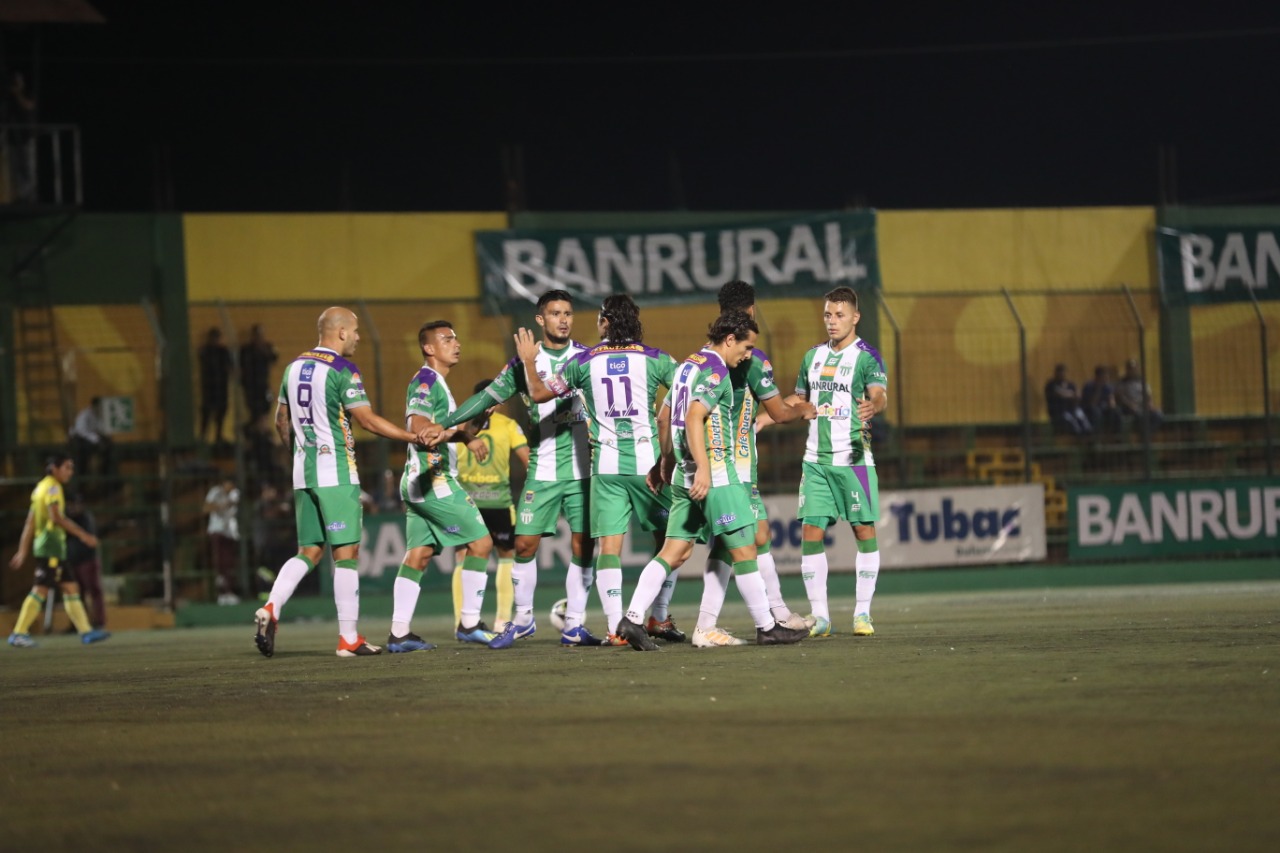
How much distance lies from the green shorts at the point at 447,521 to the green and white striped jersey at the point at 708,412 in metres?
1.86

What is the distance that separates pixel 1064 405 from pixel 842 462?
13.7 metres

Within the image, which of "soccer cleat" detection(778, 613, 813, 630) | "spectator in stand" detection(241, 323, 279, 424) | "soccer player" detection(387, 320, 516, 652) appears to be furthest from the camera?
"spectator in stand" detection(241, 323, 279, 424)

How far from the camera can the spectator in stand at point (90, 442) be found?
23.0 meters

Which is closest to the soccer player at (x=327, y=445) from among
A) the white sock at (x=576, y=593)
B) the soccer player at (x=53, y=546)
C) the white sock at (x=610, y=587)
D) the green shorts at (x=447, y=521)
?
the green shorts at (x=447, y=521)

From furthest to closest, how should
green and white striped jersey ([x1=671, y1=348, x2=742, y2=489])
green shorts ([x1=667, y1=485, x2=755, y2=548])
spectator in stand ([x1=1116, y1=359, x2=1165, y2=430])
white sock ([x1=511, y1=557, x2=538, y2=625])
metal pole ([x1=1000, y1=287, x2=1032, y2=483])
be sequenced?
spectator in stand ([x1=1116, y1=359, x2=1165, y2=430]) → metal pole ([x1=1000, y1=287, x2=1032, y2=483]) → white sock ([x1=511, y1=557, x2=538, y2=625]) → green shorts ([x1=667, y1=485, x2=755, y2=548]) → green and white striped jersey ([x1=671, y1=348, x2=742, y2=489])

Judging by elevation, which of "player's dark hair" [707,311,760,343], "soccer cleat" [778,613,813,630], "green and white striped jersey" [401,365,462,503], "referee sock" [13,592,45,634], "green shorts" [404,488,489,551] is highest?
"player's dark hair" [707,311,760,343]

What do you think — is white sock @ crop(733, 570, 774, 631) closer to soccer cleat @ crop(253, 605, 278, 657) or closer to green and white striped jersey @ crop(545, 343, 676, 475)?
green and white striped jersey @ crop(545, 343, 676, 475)

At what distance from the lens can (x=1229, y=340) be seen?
26406 mm

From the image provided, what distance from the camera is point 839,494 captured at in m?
11.3

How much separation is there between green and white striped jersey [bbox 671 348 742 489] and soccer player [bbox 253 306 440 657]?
1.89 meters

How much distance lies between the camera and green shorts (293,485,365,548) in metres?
11.1

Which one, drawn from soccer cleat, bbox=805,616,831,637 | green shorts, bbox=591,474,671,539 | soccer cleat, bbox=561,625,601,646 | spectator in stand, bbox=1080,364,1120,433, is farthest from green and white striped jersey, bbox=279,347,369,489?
spectator in stand, bbox=1080,364,1120,433

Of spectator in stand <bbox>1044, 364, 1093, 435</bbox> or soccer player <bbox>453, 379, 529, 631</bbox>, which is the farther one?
spectator in stand <bbox>1044, 364, 1093, 435</bbox>

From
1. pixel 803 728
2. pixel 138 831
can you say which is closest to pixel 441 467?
pixel 803 728
